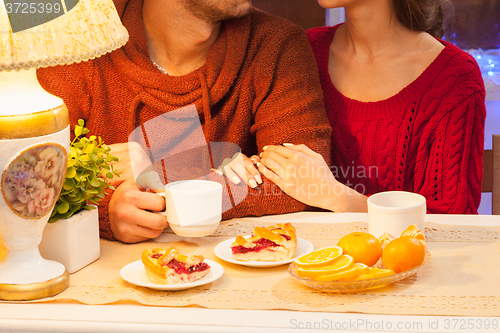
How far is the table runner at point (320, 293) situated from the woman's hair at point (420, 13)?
2.87ft

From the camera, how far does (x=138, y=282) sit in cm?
80

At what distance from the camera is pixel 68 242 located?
88cm

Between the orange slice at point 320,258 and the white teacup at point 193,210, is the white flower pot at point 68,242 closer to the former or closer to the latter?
the white teacup at point 193,210

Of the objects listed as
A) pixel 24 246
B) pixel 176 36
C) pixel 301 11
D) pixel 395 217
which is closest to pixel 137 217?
pixel 24 246

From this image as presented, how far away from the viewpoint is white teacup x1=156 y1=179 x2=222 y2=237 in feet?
3.11

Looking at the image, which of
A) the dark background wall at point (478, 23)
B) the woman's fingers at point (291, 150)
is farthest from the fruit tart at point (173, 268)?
the dark background wall at point (478, 23)

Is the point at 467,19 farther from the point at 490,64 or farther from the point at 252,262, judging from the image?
the point at 252,262

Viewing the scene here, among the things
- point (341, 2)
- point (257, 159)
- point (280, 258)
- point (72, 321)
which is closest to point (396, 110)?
point (341, 2)

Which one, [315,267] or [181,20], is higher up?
[181,20]

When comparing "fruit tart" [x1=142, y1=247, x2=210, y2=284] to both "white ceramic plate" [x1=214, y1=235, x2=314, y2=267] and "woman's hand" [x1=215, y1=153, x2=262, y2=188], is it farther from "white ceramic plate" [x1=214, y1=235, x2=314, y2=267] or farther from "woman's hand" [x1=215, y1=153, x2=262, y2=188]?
"woman's hand" [x1=215, y1=153, x2=262, y2=188]

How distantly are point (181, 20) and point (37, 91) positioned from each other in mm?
722

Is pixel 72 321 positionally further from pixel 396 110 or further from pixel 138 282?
pixel 396 110

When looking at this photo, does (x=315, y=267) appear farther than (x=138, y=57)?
No

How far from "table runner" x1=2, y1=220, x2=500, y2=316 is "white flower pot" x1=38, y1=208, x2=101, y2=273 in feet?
0.08
